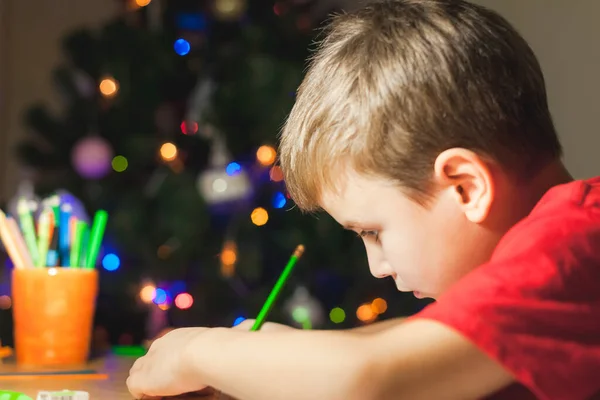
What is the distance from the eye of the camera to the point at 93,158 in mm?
1230

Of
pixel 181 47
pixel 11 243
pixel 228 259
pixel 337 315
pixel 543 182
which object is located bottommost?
pixel 337 315

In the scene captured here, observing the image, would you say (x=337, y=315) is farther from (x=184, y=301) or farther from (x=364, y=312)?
(x=184, y=301)

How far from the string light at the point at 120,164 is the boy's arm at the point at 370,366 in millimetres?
760

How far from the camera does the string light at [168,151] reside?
1.23m

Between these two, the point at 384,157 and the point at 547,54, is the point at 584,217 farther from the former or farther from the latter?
the point at 547,54

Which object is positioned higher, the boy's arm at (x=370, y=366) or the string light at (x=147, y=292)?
the boy's arm at (x=370, y=366)

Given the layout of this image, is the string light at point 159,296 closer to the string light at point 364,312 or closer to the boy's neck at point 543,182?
the string light at point 364,312

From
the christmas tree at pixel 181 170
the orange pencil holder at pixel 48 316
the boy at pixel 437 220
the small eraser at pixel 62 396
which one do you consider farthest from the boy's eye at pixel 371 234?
the christmas tree at pixel 181 170

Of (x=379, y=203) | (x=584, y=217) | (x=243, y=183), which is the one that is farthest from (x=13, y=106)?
(x=584, y=217)

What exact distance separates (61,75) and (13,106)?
42cm

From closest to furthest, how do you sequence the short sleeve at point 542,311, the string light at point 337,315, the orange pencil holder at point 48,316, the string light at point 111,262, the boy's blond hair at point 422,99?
the short sleeve at point 542,311 < the boy's blond hair at point 422,99 < the orange pencil holder at point 48,316 < the string light at point 111,262 < the string light at point 337,315

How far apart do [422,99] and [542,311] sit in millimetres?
185

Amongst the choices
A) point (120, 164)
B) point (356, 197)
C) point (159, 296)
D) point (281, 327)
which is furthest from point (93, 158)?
point (356, 197)

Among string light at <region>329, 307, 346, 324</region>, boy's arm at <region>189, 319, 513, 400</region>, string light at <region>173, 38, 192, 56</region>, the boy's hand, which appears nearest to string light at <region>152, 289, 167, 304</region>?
string light at <region>329, 307, 346, 324</region>
